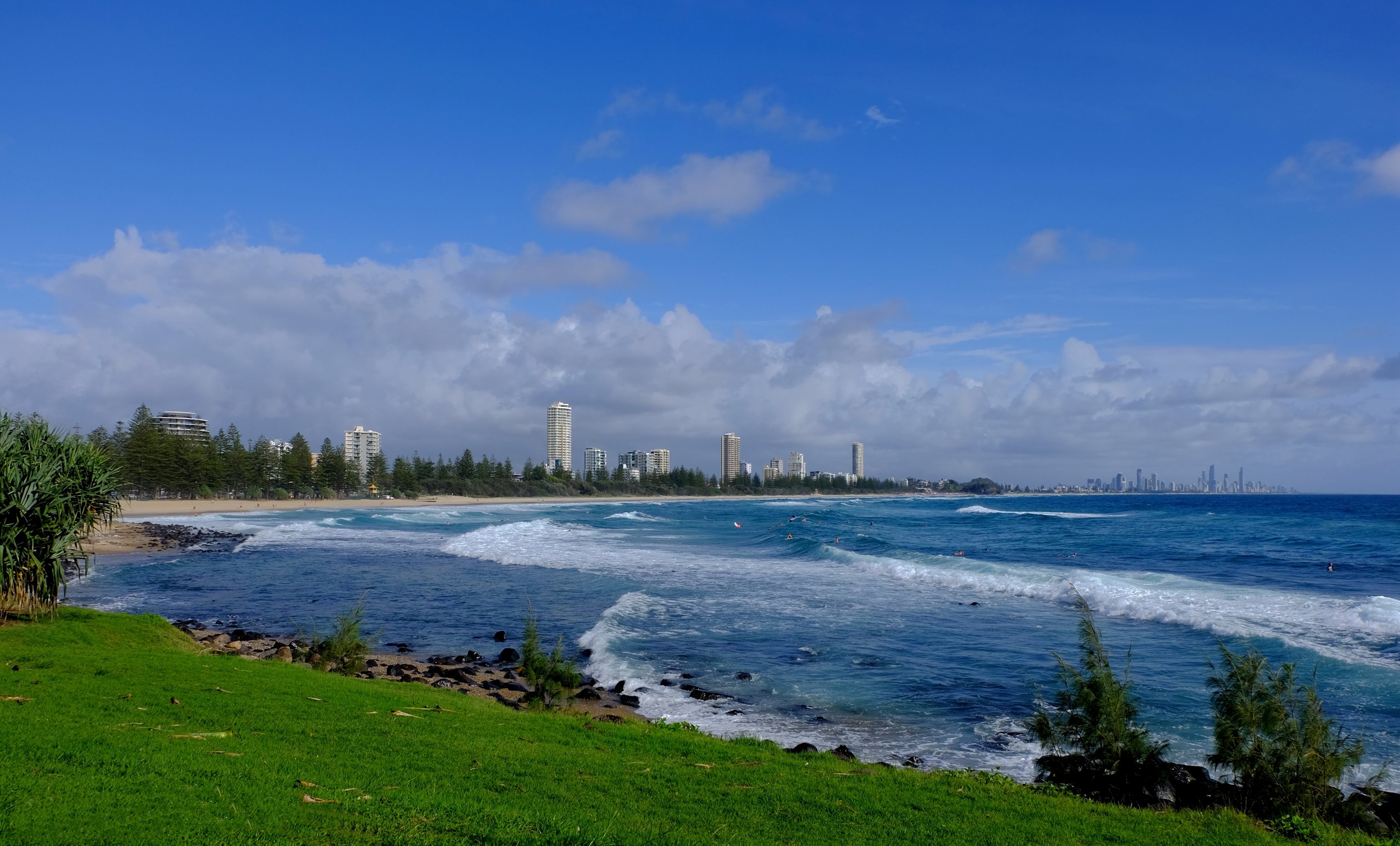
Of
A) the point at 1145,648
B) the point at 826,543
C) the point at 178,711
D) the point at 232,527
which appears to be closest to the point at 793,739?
the point at 178,711

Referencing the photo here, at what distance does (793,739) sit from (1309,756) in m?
6.42

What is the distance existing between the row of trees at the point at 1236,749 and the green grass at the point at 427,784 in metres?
0.70

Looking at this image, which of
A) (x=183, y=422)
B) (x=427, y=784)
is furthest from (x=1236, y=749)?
(x=183, y=422)

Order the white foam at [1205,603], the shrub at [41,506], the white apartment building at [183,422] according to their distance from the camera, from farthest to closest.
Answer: the white apartment building at [183,422] < the white foam at [1205,603] < the shrub at [41,506]

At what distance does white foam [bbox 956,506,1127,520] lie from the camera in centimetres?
8838

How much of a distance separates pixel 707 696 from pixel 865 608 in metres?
11.0

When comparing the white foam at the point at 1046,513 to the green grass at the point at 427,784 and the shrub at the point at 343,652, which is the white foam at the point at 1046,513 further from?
the green grass at the point at 427,784

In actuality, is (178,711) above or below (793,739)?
above

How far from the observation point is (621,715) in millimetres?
12797

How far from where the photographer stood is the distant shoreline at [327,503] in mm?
81250

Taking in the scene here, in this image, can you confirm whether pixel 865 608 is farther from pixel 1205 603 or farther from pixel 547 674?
pixel 547 674

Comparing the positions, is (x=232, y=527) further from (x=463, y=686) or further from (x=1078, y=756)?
(x=1078, y=756)

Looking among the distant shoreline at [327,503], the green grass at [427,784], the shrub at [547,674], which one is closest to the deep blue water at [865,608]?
the shrub at [547,674]

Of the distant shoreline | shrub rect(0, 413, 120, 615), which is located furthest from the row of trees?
the distant shoreline
